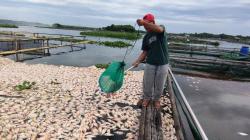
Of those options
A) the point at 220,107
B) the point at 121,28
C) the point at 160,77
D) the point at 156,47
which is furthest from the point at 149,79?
the point at 121,28

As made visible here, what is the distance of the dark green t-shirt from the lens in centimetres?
597

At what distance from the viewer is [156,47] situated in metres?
6.00

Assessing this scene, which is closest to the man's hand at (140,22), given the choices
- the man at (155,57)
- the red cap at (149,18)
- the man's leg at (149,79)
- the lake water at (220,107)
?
the man at (155,57)

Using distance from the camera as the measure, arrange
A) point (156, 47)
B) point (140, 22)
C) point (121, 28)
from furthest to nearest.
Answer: point (121, 28) < point (156, 47) < point (140, 22)

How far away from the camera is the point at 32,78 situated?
10258mm

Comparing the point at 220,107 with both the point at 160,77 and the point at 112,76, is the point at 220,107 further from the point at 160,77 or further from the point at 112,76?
the point at 112,76

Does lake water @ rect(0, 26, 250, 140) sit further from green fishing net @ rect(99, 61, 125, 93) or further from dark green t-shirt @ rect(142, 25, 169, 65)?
green fishing net @ rect(99, 61, 125, 93)

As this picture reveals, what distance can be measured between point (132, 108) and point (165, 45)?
207 cm

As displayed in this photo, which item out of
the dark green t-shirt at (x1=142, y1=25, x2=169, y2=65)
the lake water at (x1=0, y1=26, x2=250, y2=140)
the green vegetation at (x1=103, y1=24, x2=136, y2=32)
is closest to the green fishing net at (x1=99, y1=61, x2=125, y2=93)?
the dark green t-shirt at (x1=142, y1=25, x2=169, y2=65)

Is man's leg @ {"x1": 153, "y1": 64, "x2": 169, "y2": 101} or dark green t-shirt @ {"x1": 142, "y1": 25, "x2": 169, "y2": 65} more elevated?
dark green t-shirt @ {"x1": 142, "y1": 25, "x2": 169, "y2": 65}

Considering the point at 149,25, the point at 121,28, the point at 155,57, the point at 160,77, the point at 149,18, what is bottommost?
the point at 160,77

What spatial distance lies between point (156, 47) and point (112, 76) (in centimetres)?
153

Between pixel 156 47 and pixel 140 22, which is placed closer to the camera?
pixel 140 22

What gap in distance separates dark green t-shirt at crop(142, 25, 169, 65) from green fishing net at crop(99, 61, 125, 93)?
1.05 metres
